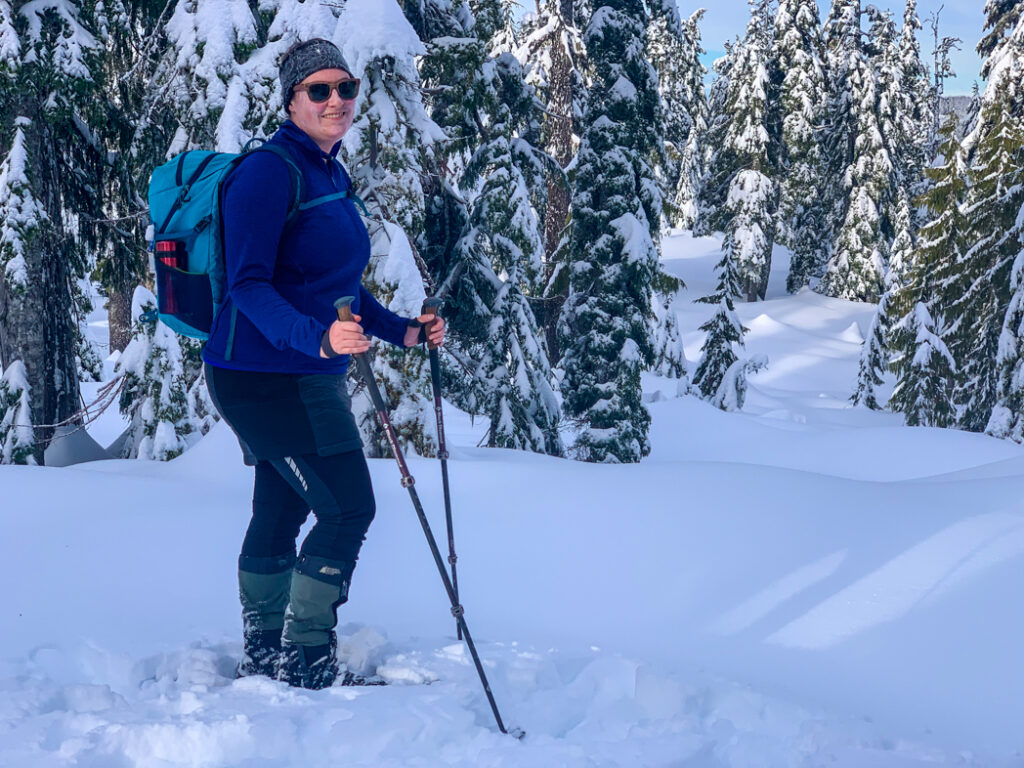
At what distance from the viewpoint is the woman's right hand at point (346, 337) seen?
8.75ft

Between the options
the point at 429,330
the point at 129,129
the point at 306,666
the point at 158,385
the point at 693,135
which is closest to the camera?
the point at 306,666

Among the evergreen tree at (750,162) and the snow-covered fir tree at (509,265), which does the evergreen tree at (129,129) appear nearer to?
the snow-covered fir tree at (509,265)

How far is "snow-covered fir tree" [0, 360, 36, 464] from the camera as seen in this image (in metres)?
7.71

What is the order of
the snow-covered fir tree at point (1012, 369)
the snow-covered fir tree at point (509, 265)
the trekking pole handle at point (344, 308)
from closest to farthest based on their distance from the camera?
the trekking pole handle at point (344, 308) < the snow-covered fir tree at point (509, 265) < the snow-covered fir tree at point (1012, 369)

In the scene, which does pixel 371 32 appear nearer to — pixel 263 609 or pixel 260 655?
pixel 263 609

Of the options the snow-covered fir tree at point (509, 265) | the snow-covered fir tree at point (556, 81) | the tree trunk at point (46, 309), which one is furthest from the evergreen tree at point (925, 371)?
the tree trunk at point (46, 309)

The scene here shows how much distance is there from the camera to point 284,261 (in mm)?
3043

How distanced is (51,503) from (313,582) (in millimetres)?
2763

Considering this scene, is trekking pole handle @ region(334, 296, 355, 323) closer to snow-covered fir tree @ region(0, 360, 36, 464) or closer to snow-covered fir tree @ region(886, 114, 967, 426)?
snow-covered fir tree @ region(0, 360, 36, 464)

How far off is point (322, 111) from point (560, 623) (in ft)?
8.01

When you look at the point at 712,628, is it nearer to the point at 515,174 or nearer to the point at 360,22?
the point at 360,22

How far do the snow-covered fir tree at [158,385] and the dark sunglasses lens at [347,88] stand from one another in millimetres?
5556

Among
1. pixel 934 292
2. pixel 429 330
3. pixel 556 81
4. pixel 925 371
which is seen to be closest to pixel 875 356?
pixel 925 371

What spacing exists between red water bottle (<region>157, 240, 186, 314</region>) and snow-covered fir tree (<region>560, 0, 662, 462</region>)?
1113cm
